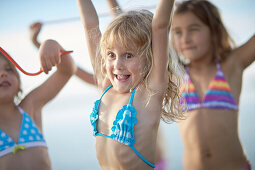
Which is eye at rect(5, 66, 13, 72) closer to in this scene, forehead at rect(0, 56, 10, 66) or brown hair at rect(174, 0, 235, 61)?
forehead at rect(0, 56, 10, 66)

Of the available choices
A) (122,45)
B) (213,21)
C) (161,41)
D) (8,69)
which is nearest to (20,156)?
(8,69)

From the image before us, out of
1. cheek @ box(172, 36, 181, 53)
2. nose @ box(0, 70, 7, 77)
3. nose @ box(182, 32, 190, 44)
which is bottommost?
cheek @ box(172, 36, 181, 53)

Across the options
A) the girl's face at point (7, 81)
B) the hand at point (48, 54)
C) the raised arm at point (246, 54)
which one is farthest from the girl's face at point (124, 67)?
the raised arm at point (246, 54)

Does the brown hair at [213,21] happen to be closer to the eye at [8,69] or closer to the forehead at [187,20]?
the forehead at [187,20]

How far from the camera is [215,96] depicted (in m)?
2.29

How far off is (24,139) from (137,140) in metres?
0.86

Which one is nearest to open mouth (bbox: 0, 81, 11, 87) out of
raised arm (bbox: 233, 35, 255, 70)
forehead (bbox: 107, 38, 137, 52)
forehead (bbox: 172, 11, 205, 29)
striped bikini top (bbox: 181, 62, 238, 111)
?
forehead (bbox: 107, 38, 137, 52)

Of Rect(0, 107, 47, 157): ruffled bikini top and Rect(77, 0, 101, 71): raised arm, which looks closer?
Rect(77, 0, 101, 71): raised arm

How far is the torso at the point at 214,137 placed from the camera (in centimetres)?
222

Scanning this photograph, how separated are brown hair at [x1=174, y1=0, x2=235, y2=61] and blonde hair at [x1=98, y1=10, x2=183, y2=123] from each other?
97cm

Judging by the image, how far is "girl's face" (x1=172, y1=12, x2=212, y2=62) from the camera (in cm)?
238

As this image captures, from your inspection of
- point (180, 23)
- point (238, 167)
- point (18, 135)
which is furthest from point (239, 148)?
point (18, 135)

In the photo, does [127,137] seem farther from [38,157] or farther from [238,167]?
[238,167]

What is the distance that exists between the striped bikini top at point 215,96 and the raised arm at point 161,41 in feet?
2.83
